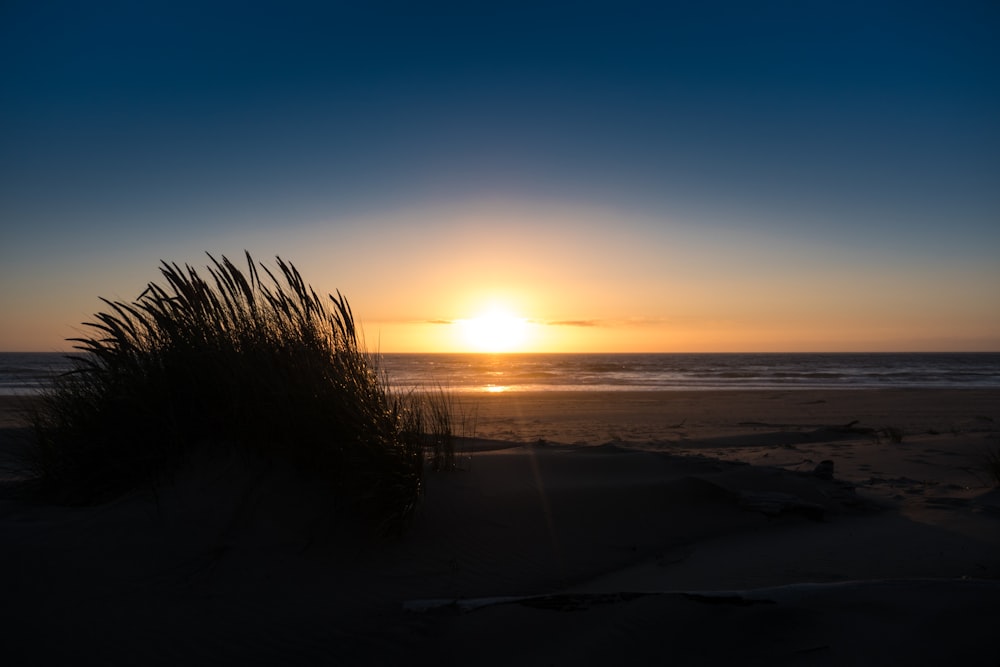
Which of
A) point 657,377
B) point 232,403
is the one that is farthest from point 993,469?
point 657,377

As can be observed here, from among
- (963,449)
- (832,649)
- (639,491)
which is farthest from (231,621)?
(963,449)

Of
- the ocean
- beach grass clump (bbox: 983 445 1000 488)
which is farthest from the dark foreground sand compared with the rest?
the ocean

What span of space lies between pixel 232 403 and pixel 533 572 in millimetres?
2717

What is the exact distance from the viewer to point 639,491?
5.66m

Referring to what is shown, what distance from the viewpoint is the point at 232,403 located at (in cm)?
475

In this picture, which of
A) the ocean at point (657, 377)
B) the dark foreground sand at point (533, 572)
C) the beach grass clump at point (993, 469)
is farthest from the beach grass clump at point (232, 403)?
the ocean at point (657, 377)

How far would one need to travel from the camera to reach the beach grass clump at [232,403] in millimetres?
4418

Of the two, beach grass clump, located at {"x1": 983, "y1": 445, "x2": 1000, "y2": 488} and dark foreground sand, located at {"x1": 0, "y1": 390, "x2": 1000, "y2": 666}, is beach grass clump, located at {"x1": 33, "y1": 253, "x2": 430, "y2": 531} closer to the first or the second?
dark foreground sand, located at {"x1": 0, "y1": 390, "x2": 1000, "y2": 666}

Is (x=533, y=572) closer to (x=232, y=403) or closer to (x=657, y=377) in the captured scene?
(x=232, y=403)

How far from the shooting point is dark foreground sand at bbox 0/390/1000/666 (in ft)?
10.1

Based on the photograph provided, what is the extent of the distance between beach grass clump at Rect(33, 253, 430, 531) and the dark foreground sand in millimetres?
299

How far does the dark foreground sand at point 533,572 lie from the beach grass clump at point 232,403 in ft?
0.98

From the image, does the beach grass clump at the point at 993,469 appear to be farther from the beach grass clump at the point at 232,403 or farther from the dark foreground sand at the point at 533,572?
the beach grass clump at the point at 232,403

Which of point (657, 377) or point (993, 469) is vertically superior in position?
point (993, 469)
